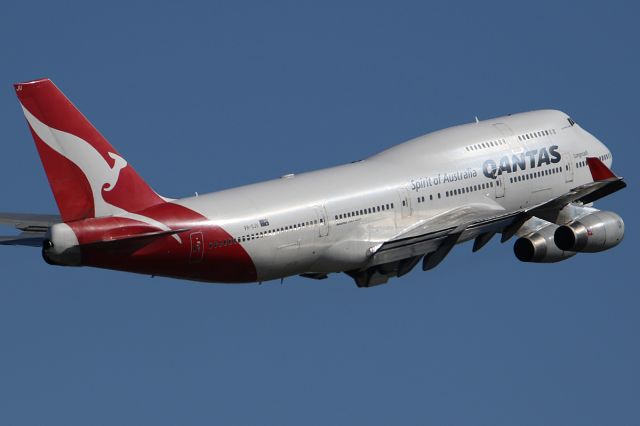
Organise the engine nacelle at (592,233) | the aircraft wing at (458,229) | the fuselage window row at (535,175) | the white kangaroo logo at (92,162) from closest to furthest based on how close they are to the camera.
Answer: the white kangaroo logo at (92,162)
the aircraft wing at (458,229)
the engine nacelle at (592,233)
the fuselage window row at (535,175)

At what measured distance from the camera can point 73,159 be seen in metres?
92.8

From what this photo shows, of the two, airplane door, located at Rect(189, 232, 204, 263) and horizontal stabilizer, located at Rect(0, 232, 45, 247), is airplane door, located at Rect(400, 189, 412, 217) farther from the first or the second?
horizontal stabilizer, located at Rect(0, 232, 45, 247)

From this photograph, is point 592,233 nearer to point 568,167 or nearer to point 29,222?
point 568,167

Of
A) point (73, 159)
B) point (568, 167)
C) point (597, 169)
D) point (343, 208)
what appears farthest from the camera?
point (597, 169)

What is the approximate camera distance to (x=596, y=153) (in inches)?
4272

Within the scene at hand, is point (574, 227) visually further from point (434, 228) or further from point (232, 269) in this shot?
point (232, 269)

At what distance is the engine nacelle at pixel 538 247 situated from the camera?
104 metres

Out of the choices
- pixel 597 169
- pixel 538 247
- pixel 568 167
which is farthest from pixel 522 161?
pixel 597 169

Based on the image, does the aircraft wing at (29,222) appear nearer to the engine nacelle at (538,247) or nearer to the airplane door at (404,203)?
the airplane door at (404,203)

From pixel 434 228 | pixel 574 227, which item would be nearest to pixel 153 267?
pixel 434 228

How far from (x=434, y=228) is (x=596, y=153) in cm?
1165

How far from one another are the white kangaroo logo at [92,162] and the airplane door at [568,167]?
2075cm

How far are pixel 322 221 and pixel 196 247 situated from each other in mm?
5965

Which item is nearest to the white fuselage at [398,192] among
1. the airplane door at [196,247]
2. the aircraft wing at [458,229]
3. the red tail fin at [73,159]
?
the aircraft wing at [458,229]
